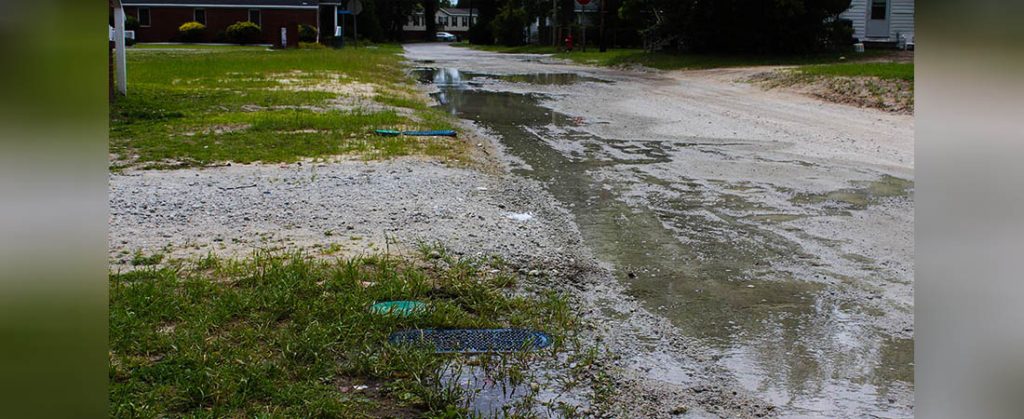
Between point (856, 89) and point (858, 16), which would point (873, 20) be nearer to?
point (858, 16)

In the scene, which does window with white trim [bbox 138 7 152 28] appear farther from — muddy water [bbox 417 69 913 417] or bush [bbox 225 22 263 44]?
muddy water [bbox 417 69 913 417]

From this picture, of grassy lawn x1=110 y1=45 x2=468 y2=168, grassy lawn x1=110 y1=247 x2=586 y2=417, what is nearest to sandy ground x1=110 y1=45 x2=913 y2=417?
grassy lawn x1=110 y1=247 x2=586 y2=417

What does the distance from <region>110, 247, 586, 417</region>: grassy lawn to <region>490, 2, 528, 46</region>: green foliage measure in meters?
60.7

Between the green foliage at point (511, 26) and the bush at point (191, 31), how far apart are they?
21.0 m

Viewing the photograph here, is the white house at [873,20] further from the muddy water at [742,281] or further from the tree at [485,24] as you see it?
the tree at [485,24]

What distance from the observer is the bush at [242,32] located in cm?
5459

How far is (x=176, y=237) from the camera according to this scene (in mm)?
5754

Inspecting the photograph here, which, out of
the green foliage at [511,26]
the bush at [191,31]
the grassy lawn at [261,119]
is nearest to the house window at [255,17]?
the bush at [191,31]

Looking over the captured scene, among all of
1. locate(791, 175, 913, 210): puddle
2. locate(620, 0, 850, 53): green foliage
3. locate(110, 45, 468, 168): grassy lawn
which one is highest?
locate(620, 0, 850, 53): green foliage

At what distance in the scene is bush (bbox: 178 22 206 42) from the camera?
5472 cm

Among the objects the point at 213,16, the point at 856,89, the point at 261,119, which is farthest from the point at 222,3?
the point at 261,119

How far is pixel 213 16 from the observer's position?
187ft

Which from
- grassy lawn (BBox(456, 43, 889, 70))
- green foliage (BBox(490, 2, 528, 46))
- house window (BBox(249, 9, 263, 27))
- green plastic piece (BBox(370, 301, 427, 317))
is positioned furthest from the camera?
green foliage (BBox(490, 2, 528, 46))
